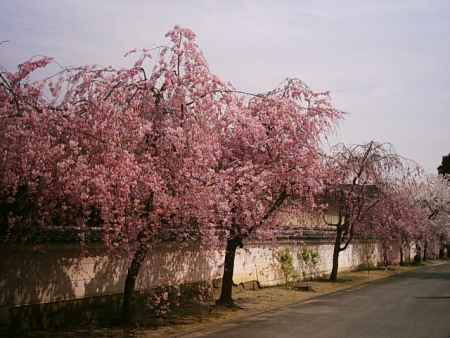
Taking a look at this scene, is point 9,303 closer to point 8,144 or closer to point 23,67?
point 8,144

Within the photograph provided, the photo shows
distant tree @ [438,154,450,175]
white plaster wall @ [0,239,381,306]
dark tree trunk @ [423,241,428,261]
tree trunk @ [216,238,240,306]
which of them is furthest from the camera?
distant tree @ [438,154,450,175]

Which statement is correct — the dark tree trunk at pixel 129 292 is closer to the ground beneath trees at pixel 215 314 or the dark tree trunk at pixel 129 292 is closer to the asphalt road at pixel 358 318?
the ground beneath trees at pixel 215 314

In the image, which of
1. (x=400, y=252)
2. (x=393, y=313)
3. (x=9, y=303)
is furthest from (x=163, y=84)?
(x=400, y=252)

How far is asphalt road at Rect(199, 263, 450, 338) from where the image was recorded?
1254 cm

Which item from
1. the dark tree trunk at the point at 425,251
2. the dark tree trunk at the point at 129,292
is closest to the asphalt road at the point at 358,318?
the dark tree trunk at the point at 129,292

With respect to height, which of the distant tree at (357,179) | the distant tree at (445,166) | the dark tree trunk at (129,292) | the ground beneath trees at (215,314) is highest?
the distant tree at (445,166)

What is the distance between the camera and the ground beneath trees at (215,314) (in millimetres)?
12219

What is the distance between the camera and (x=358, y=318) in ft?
48.7

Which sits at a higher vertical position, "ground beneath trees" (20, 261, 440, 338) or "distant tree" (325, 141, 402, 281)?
"distant tree" (325, 141, 402, 281)

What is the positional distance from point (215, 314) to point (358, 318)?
12.6ft

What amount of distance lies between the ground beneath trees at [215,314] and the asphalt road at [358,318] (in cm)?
52

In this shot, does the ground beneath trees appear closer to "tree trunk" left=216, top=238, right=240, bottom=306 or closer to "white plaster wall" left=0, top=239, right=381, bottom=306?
"tree trunk" left=216, top=238, right=240, bottom=306

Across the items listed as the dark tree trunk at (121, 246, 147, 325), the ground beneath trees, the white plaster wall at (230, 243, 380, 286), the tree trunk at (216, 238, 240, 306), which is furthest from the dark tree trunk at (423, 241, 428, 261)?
the dark tree trunk at (121, 246, 147, 325)

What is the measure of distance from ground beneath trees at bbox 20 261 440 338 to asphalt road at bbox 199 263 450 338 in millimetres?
516
